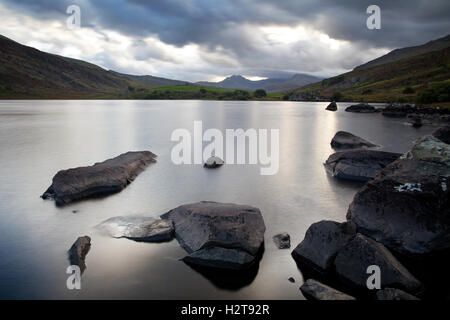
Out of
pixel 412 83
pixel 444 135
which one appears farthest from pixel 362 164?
pixel 412 83

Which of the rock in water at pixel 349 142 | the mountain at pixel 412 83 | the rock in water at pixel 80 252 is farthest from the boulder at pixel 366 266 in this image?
the mountain at pixel 412 83

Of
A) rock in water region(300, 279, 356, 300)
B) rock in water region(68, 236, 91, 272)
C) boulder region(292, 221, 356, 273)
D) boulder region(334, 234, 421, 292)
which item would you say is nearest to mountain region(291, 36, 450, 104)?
boulder region(292, 221, 356, 273)

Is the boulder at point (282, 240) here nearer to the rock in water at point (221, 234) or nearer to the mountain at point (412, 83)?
the rock in water at point (221, 234)

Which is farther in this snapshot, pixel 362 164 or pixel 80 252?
pixel 362 164

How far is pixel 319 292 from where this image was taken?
30.5 feet

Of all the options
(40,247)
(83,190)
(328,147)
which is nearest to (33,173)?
(83,190)

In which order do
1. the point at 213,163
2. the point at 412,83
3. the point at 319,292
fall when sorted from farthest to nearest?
1. the point at 412,83
2. the point at 213,163
3. the point at 319,292

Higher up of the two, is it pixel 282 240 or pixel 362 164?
pixel 362 164

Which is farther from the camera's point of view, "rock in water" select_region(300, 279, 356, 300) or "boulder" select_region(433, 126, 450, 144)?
"boulder" select_region(433, 126, 450, 144)

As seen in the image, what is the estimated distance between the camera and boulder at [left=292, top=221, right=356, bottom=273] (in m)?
10.8

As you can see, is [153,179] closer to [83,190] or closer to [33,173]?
[83,190]

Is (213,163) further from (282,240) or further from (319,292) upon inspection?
(319,292)

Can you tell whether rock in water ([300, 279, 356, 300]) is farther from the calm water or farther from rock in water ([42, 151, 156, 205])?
rock in water ([42, 151, 156, 205])

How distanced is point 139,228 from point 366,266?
9.31 metres
